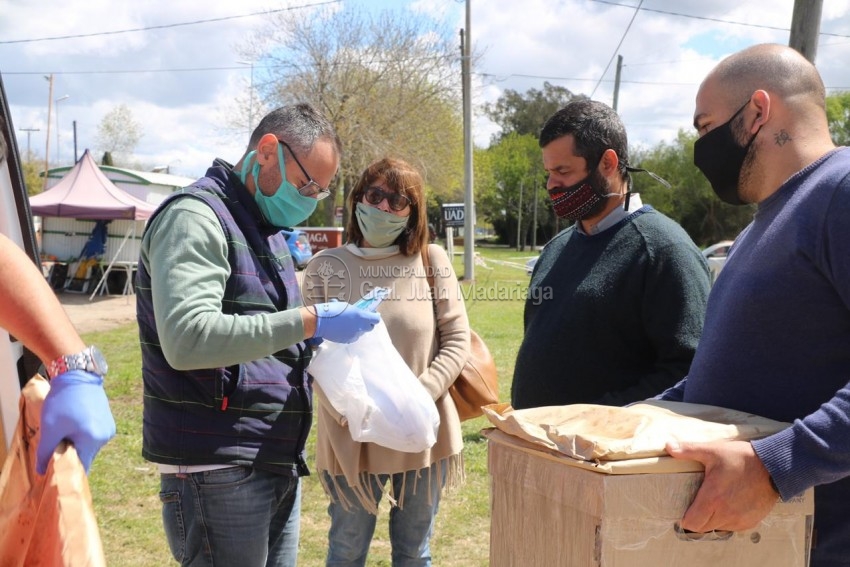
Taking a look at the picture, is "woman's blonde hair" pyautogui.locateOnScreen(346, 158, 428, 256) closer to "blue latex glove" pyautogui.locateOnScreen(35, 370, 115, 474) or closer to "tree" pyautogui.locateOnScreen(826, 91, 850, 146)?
"blue latex glove" pyautogui.locateOnScreen(35, 370, 115, 474)

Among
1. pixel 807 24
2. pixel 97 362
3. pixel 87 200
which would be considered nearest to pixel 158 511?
pixel 97 362

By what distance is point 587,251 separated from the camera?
2.70 meters

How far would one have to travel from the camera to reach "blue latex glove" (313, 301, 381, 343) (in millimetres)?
2209

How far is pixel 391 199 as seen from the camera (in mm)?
3156

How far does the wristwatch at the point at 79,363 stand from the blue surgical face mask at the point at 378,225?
1687 mm

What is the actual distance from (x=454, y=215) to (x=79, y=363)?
21.1m

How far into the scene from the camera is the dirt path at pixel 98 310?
1333cm

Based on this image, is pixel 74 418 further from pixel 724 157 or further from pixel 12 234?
pixel 724 157

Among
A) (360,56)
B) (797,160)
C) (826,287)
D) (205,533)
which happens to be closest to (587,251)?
(797,160)

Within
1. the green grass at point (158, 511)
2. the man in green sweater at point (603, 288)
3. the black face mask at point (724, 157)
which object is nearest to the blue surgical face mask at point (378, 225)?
the man in green sweater at point (603, 288)

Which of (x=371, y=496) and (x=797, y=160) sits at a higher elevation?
(x=797, y=160)

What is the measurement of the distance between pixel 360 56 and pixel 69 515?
2600cm

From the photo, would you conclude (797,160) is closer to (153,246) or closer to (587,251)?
(587,251)

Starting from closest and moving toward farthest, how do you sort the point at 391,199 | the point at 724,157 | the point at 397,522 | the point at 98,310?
the point at 724,157 < the point at 397,522 < the point at 391,199 < the point at 98,310
